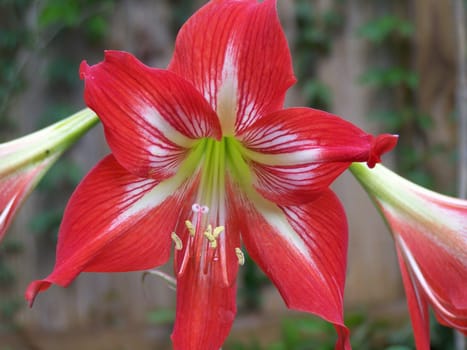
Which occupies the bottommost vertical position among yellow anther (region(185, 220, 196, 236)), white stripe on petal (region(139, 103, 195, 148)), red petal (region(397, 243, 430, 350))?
red petal (region(397, 243, 430, 350))

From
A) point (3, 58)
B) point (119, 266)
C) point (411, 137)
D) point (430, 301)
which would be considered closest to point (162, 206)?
point (119, 266)

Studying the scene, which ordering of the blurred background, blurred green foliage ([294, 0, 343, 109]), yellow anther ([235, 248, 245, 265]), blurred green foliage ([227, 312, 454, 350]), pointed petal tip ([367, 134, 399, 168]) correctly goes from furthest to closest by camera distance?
blurred green foliage ([294, 0, 343, 109]), the blurred background, blurred green foliage ([227, 312, 454, 350]), yellow anther ([235, 248, 245, 265]), pointed petal tip ([367, 134, 399, 168])

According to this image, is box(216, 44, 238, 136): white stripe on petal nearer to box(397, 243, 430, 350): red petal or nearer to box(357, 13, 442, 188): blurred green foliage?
box(397, 243, 430, 350): red petal

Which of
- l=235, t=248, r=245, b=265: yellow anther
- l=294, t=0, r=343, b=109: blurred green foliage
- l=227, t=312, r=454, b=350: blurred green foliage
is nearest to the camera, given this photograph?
l=235, t=248, r=245, b=265: yellow anther

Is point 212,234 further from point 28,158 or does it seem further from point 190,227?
point 28,158

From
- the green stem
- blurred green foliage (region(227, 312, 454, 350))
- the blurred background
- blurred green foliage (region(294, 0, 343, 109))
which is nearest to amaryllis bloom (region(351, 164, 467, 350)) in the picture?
the green stem

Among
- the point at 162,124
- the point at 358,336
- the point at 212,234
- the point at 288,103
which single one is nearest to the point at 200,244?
the point at 212,234

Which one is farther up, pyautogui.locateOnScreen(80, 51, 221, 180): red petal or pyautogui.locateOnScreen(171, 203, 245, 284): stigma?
pyautogui.locateOnScreen(80, 51, 221, 180): red petal

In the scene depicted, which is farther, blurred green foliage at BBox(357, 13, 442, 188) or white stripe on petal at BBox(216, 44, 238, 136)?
blurred green foliage at BBox(357, 13, 442, 188)
